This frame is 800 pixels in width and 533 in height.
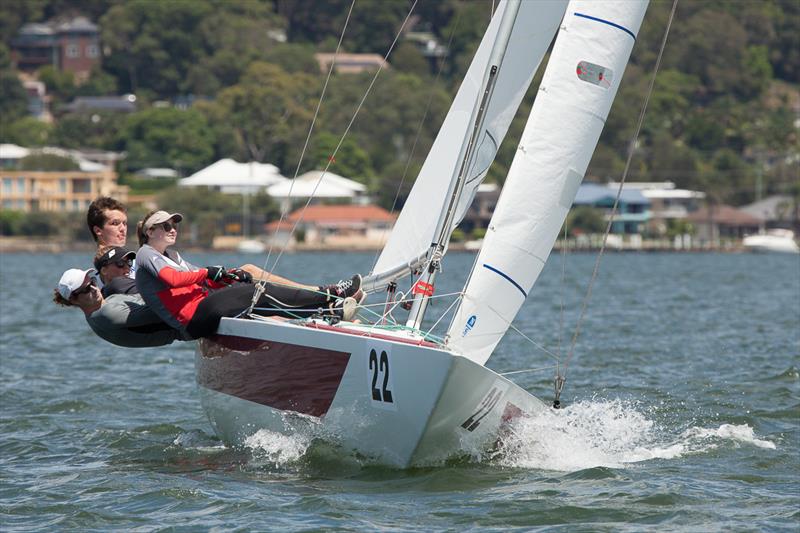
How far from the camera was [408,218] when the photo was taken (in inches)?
404

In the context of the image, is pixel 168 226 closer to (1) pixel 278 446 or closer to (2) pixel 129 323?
(2) pixel 129 323

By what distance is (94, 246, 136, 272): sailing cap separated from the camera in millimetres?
9570

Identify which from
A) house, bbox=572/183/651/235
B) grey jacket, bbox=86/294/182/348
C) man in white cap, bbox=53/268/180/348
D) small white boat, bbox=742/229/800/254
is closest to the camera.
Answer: man in white cap, bbox=53/268/180/348

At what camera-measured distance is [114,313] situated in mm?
9461

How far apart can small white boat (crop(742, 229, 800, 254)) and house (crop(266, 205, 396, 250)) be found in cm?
1875

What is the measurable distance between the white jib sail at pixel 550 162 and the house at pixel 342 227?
239 ft

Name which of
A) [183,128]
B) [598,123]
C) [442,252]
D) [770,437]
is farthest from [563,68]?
[183,128]

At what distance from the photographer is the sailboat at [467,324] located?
851 centimetres

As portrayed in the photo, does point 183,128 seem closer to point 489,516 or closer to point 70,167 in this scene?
point 70,167

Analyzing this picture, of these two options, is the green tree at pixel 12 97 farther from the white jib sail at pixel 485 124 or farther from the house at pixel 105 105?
the white jib sail at pixel 485 124

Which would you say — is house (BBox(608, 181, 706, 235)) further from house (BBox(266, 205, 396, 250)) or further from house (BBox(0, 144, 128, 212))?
house (BBox(0, 144, 128, 212))

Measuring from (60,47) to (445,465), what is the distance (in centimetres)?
12621

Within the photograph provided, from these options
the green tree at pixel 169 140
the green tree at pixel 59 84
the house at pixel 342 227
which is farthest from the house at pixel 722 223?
the green tree at pixel 59 84

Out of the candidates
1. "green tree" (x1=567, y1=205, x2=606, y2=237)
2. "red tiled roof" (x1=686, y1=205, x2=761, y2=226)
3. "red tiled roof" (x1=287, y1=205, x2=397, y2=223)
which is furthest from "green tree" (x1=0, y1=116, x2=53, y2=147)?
"red tiled roof" (x1=686, y1=205, x2=761, y2=226)
